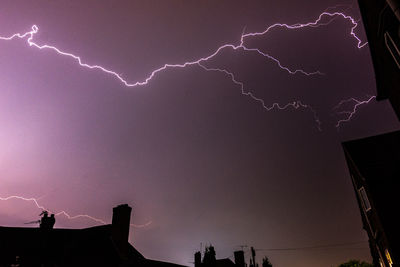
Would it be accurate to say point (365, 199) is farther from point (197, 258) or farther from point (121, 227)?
point (121, 227)

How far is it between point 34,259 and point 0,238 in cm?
360

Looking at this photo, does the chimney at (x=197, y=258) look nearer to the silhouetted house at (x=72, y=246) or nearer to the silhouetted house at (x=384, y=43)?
the silhouetted house at (x=72, y=246)

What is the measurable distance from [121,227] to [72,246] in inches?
108

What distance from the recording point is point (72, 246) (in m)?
15.4

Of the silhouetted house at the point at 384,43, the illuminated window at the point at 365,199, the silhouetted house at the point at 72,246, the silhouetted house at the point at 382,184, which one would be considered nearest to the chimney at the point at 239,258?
the silhouetted house at the point at 72,246

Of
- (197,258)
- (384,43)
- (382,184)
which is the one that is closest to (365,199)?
(382,184)

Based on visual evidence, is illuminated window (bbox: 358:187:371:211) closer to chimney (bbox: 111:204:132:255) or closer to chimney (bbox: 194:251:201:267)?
chimney (bbox: 194:251:201:267)

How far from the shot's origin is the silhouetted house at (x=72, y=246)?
1450 centimetres

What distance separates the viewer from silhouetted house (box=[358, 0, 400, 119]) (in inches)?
289

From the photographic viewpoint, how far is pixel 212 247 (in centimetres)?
2130

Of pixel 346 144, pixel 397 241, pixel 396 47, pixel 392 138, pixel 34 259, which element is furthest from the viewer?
pixel 346 144

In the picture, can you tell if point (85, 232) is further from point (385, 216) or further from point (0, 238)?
point (385, 216)

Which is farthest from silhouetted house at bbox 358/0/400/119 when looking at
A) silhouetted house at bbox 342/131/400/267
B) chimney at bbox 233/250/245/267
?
chimney at bbox 233/250/245/267

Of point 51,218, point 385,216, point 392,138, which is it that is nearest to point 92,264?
point 51,218
